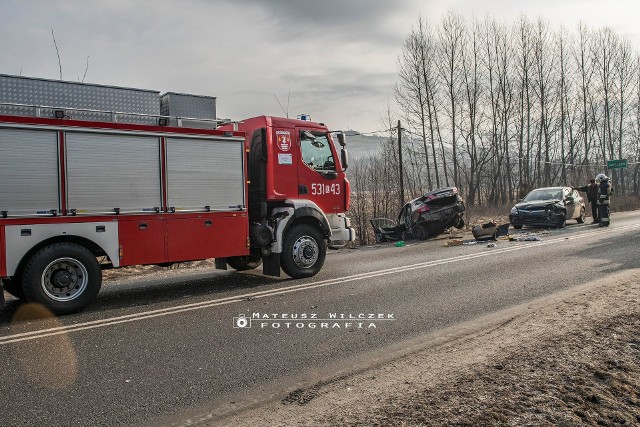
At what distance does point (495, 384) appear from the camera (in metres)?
3.78

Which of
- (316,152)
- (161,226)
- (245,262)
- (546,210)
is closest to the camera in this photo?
(161,226)

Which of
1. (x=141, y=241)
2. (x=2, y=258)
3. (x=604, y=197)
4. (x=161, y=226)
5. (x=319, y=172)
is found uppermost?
(x=319, y=172)

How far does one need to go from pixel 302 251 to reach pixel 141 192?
10.1 feet

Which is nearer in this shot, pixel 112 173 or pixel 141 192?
pixel 112 173

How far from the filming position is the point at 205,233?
805 centimetres

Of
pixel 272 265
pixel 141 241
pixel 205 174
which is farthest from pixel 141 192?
pixel 272 265

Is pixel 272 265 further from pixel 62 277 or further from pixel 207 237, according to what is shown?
pixel 62 277

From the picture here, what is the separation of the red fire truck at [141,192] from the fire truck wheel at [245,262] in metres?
0.11

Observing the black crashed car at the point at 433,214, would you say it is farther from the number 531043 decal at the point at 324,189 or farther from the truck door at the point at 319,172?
the number 531043 decal at the point at 324,189

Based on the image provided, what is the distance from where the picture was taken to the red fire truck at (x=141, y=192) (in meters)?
6.52

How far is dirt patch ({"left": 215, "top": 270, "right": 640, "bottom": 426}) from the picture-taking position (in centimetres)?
330

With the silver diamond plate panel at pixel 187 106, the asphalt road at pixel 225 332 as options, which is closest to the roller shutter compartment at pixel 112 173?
the silver diamond plate panel at pixel 187 106

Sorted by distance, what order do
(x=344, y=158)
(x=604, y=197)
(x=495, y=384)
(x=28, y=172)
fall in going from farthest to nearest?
1. (x=604, y=197)
2. (x=344, y=158)
3. (x=28, y=172)
4. (x=495, y=384)

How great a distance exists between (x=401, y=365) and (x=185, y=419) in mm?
1927
